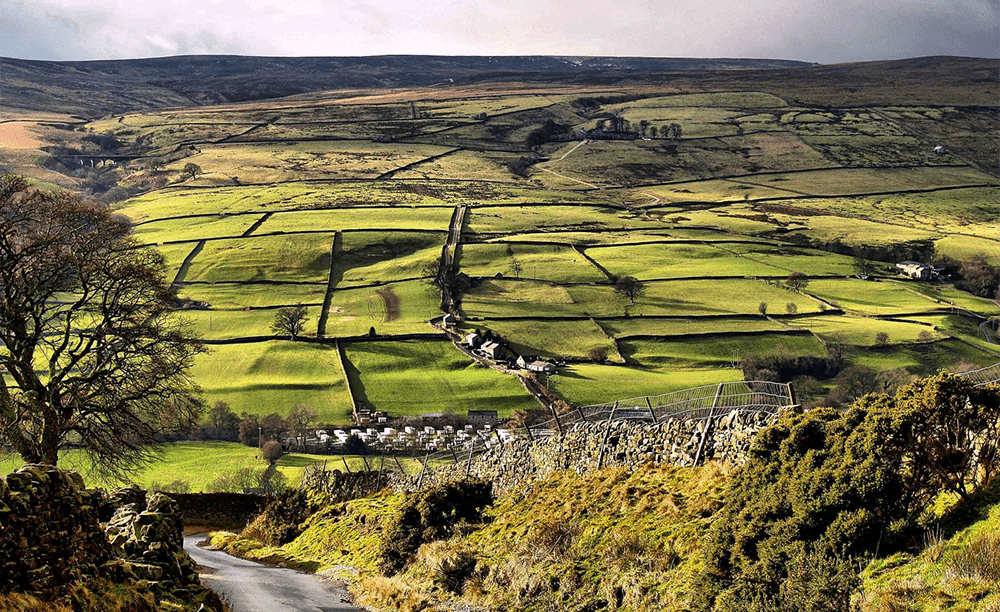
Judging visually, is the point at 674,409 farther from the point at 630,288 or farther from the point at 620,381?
the point at 630,288

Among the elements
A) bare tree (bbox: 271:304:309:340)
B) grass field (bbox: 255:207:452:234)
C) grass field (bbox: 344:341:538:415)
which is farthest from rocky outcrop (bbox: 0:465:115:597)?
grass field (bbox: 255:207:452:234)

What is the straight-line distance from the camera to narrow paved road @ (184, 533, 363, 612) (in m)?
20.9

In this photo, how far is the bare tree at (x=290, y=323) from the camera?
10744cm

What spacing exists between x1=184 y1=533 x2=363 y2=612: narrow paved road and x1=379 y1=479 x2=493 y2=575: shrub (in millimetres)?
2077

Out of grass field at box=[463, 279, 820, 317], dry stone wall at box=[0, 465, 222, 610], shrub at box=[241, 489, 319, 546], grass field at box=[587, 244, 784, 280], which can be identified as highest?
dry stone wall at box=[0, 465, 222, 610]

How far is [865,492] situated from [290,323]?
99147mm

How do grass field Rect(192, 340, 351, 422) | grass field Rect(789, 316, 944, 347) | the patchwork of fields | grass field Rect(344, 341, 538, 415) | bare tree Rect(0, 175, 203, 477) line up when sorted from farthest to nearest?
grass field Rect(789, 316, 944, 347) → the patchwork of fields → grass field Rect(344, 341, 538, 415) → grass field Rect(192, 340, 351, 422) → bare tree Rect(0, 175, 203, 477)

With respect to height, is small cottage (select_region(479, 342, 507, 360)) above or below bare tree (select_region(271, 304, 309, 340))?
below

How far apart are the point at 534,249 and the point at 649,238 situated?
2315 cm

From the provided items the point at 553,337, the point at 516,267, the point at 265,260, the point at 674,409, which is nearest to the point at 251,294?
the point at 265,260

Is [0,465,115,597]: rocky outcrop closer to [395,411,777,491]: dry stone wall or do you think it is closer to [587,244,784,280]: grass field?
[395,411,777,491]: dry stone wall

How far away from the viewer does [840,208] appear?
19762 cm

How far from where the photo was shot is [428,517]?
27219 mm

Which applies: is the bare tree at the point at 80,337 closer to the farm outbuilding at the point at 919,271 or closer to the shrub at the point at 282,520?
the shrub at the point at 282,520
